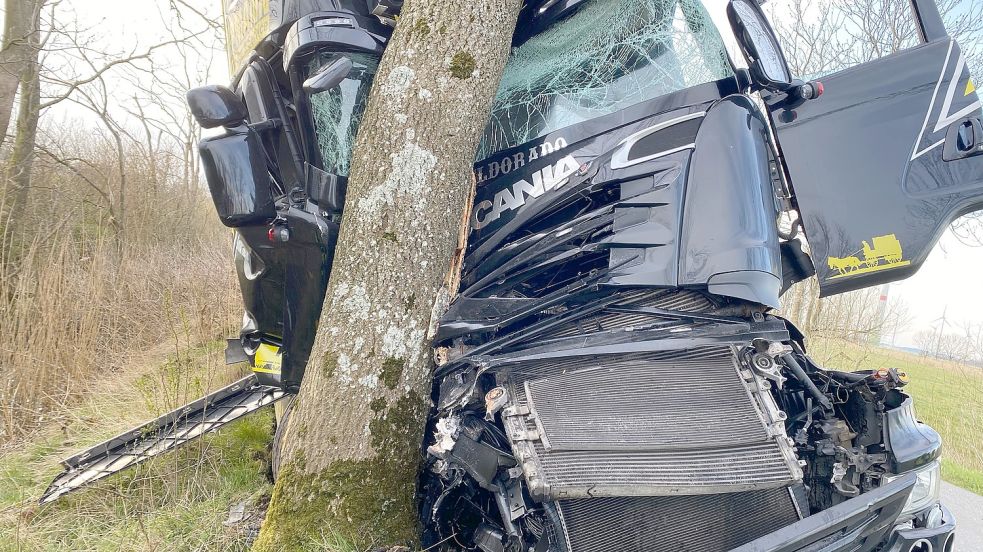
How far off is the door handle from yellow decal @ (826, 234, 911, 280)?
0.40 metres

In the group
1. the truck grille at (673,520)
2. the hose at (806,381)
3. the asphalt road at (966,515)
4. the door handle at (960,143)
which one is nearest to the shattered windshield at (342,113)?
the truck grille at (673,520)

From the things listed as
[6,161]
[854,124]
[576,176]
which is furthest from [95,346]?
[854,124]

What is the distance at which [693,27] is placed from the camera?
247cm

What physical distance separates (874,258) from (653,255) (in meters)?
0.92

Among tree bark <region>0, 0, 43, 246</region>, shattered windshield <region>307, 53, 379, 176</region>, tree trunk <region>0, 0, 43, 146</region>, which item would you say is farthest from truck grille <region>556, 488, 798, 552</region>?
tree trunk <region>0, 0, 43, 146</region>

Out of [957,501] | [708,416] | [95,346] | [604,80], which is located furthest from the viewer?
[95,346]

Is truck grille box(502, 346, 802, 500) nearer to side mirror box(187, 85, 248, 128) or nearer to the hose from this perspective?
the hose

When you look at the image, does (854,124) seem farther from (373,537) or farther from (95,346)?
(95,346)

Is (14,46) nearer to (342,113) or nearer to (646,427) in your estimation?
(342,113)

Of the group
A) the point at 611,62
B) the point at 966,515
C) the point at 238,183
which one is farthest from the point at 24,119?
the point at 966,515

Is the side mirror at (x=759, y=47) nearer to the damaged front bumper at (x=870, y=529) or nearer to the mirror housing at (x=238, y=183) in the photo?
the damaged front bumper at (x=870, y=529)

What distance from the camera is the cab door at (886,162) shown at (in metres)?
2.05

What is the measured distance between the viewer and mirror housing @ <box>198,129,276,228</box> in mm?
2668

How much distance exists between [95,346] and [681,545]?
18.6ft
